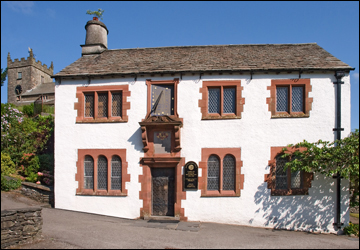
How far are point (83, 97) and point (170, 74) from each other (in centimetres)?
430

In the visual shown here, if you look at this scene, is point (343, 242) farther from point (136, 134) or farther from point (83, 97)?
point (83, 97)

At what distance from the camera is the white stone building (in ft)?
37.8

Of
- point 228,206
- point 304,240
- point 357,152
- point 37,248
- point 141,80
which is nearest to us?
point 37,248

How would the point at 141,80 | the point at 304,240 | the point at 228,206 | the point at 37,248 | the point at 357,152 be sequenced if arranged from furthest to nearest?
the point at 141,80 → the point at 228,206 → the point at 357,152 → the point at 304,240 → the point at 37,248

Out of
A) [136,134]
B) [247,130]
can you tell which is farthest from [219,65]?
[136,134]

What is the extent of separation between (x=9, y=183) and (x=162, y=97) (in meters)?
8.60

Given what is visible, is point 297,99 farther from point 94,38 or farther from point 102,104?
point 94,38

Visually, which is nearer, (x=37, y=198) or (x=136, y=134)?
(x=136, y=134)

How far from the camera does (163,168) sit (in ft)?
39.7

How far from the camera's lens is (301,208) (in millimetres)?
11422

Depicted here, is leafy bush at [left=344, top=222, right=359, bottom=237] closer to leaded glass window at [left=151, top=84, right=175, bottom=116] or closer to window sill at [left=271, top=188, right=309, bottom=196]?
window sill at [left=271, top=188, right=309, bottom=196]

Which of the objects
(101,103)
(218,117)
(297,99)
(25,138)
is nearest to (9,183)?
(25,138)

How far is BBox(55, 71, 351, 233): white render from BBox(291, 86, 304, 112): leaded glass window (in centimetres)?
44

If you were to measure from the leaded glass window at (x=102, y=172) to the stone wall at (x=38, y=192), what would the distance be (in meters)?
2.78
